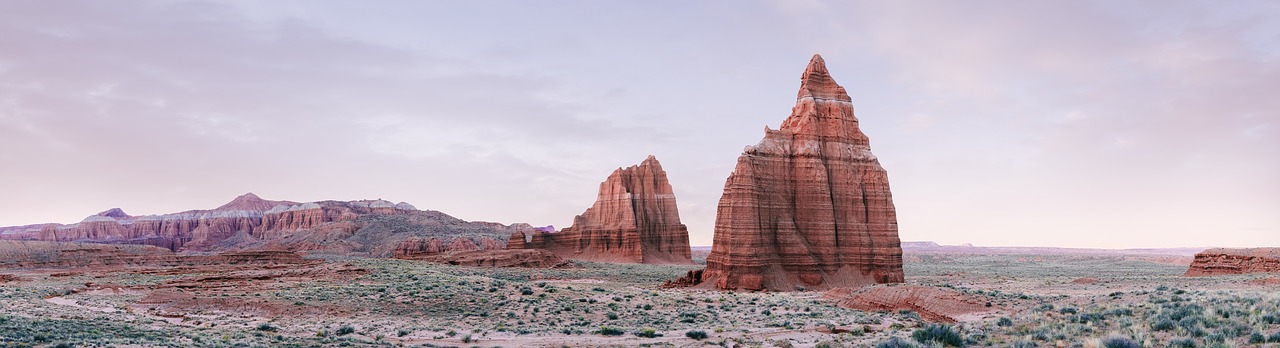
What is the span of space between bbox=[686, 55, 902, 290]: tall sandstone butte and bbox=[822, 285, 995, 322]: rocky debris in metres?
7.91

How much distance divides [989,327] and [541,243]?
304 feet

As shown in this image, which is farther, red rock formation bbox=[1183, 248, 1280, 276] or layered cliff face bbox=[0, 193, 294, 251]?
layered cliff face bbox=[0, 193, 294, 251]

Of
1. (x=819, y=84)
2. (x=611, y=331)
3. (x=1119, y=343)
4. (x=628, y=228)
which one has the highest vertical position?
(x=819, y=84)

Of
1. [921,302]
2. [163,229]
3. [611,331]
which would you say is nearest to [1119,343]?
[611,331]

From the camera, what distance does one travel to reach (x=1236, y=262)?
6069 centimetres

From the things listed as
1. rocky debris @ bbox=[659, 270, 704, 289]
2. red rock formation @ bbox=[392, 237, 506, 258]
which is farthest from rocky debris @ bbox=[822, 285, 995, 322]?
red rock formation @ bbox=[392, 237, 506, 258]

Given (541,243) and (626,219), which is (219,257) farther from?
(626,219)

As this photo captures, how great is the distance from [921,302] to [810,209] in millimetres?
16560

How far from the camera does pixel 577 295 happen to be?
36781mm

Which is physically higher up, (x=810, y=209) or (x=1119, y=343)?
(x=810, y=209)

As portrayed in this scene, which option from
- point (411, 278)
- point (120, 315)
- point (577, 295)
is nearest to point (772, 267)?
point (577, 295)

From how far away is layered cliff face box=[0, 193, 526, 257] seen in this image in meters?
120

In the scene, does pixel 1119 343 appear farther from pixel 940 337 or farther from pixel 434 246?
pixel 434 246

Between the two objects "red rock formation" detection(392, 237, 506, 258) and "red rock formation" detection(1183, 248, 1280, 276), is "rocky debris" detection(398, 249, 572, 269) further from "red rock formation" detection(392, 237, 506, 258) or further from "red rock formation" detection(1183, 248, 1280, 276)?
"red rock formation" detection(1183, 248, 1280, 276)
